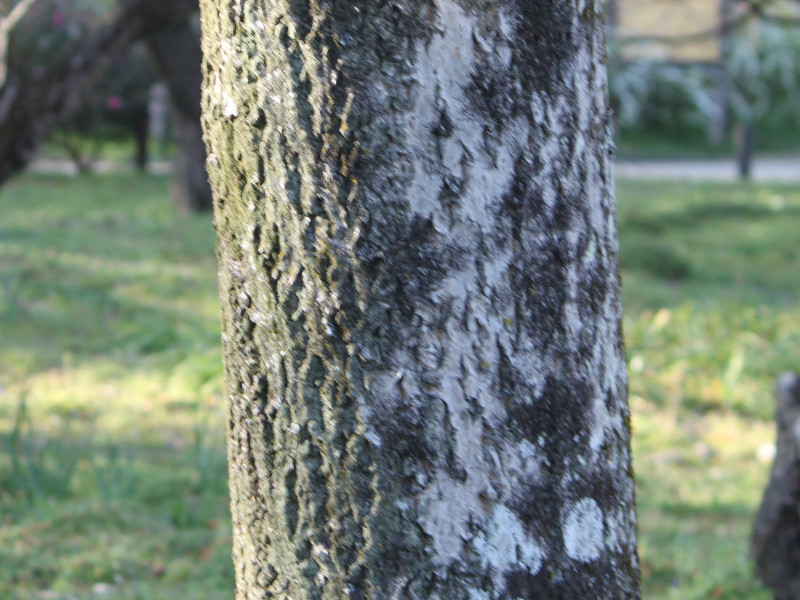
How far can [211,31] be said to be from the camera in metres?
1.51

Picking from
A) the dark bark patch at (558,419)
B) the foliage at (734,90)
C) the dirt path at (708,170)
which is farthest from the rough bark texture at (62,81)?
the foliage at (734,90)

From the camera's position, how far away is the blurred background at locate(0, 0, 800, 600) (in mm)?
3510

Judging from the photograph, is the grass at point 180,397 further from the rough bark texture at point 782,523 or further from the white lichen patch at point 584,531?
the white lichen patch at point 584,531

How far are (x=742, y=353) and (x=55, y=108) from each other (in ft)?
14.4

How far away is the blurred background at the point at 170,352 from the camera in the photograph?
351 cm

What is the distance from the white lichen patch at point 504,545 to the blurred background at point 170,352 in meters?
1.92

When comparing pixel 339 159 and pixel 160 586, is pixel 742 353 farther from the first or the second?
pixel 339 159

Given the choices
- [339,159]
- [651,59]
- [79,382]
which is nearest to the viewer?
[339,159]

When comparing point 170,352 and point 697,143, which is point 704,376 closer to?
point 170,352

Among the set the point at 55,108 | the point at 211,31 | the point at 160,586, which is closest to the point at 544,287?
the point at 211,31

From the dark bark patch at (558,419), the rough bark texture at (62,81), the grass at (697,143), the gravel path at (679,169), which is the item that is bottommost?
the gravel path at (679,169)

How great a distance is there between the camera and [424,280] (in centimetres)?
140

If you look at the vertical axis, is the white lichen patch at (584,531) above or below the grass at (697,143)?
below

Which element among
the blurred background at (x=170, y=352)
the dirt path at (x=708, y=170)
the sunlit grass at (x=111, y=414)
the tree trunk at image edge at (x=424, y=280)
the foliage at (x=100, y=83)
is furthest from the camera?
the dirt path at (x=708, y=170)
